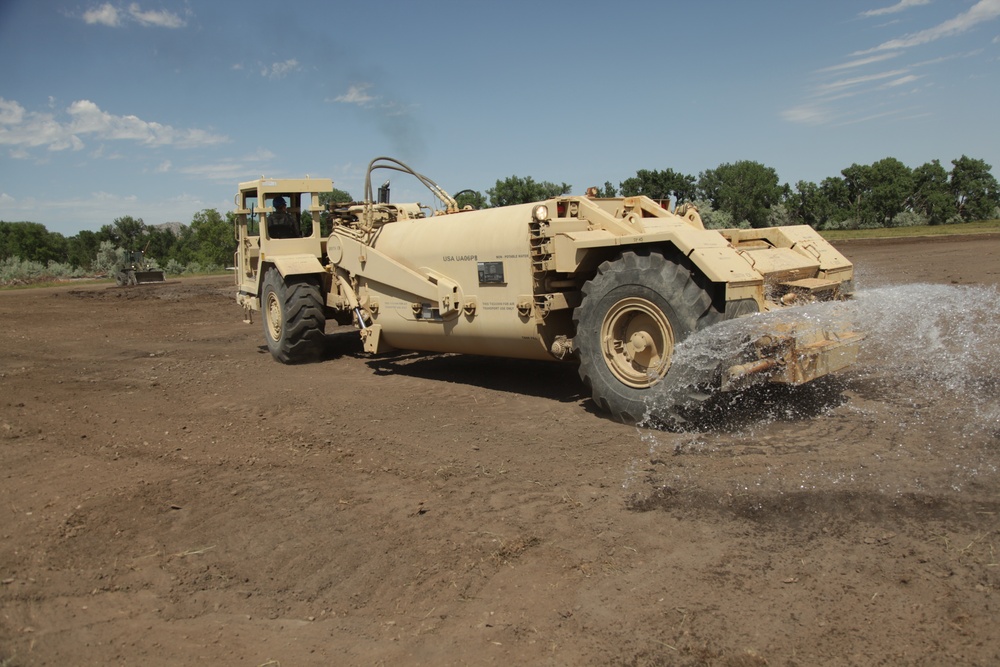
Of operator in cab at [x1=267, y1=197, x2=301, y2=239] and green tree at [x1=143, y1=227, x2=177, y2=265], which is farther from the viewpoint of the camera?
green tree at [x1=143, y1=227, x2=177, y2=265]

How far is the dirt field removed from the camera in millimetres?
3320

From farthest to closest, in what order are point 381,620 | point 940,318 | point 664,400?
1. point 940,318
2. point 664,400
3. point 381,620

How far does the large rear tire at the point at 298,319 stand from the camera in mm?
10336

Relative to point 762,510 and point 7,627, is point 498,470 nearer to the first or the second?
point 762,510

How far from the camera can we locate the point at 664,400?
6.01 m

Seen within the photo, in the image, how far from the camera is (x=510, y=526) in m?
4.49

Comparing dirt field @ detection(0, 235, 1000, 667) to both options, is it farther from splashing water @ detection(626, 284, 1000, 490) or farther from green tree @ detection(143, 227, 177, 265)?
green tree @ detection(143, 227, 177, 265)

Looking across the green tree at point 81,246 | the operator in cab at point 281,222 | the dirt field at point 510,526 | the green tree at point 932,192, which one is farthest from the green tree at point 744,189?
the green tree at point 81,246

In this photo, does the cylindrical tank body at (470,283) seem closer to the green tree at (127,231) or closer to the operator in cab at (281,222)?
the operator in cab at (281,222)

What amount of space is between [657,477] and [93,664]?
10.8ft

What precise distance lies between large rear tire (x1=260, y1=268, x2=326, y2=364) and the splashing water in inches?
220

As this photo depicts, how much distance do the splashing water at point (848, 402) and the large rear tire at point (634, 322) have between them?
193 millimetres

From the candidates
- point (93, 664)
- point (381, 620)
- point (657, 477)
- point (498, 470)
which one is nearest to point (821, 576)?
point (657, 477)

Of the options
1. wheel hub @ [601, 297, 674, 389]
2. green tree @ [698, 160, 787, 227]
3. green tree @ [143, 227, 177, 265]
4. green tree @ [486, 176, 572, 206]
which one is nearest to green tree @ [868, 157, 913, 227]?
green tree @ [698, 160, 787, 227]
